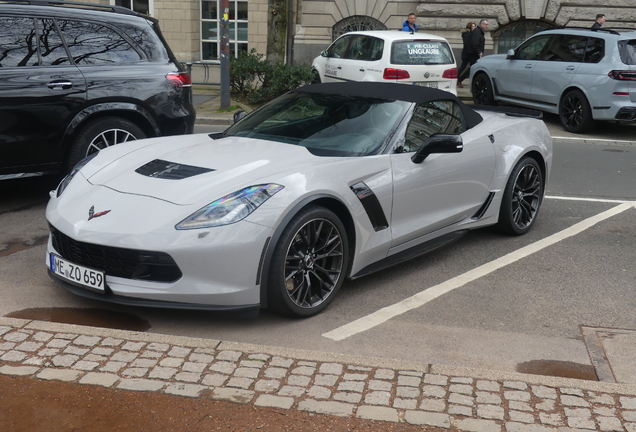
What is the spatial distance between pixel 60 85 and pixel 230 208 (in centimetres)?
338

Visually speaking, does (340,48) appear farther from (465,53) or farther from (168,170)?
(168,170)

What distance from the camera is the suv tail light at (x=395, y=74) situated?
1402 cm

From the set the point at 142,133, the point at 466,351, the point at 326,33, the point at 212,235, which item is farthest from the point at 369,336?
the point at 326,33

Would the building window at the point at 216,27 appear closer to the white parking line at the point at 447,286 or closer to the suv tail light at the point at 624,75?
the suv tail light at the point at 624,75

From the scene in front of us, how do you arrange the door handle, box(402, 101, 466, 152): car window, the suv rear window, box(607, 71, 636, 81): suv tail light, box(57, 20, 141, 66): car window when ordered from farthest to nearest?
the suv rear window, box(607, 71, 636, 81): suv tail light, box(57, 20, 141, 66): car window, the door handle, box(402, 101, 466, 152): car window

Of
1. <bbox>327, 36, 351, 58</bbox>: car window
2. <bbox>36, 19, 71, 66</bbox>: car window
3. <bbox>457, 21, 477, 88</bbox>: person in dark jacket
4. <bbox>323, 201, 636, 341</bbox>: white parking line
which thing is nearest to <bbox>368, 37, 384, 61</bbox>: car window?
<bbox>327, 36, 351, 58</bbox>: car window

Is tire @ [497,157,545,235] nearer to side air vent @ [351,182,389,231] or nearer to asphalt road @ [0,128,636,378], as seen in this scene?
asphalt road @ [0,128,636,378]

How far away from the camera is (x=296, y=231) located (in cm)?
446

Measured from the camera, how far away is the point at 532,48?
14.7 m

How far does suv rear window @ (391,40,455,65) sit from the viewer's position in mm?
14156

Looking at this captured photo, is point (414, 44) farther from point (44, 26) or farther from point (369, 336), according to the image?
point (369, 336)

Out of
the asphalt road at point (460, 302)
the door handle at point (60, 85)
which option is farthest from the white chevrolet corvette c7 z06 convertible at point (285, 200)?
the door handle at point (60, 85)

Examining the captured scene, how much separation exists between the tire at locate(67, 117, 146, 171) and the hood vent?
225 cm

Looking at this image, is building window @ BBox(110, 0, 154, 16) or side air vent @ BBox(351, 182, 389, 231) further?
building window @ BBox(110, 0, 154, 16)
